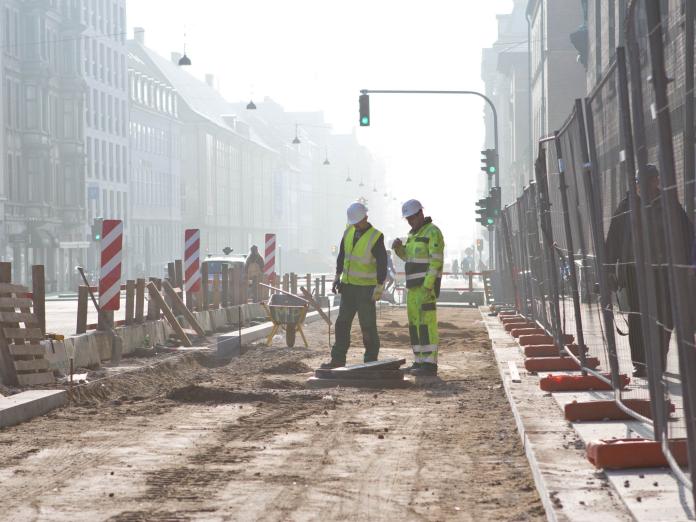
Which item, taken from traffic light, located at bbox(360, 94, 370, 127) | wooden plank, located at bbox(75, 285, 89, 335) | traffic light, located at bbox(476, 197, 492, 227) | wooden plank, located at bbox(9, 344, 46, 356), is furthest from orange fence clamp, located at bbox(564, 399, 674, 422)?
traffic light, located at bbox(476, 197, 492, 227)

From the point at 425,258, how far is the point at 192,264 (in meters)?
11.3

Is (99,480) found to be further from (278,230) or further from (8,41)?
(278,230)

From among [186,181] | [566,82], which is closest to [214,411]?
[566,82]

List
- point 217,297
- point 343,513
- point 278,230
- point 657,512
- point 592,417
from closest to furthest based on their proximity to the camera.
A: point 657,512
point 343,513
point 592,417
point 217,297
point 278,230

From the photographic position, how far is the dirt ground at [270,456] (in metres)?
6.84

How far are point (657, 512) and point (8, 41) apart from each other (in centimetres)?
6249

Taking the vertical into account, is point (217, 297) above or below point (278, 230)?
below

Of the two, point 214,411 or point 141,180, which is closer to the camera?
point 214,411

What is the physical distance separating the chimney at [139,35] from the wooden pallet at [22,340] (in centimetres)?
8620

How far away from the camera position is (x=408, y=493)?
23.8ft

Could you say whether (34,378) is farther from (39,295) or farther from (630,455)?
(630,455)

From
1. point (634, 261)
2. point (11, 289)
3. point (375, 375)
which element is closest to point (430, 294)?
point (375, 375)

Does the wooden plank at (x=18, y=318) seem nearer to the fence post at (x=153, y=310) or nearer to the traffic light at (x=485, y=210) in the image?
the fence post at (x=153, y=310)

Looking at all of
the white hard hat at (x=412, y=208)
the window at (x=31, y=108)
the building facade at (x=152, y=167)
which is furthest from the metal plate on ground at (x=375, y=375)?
the building facade at (x=152, y=167)
